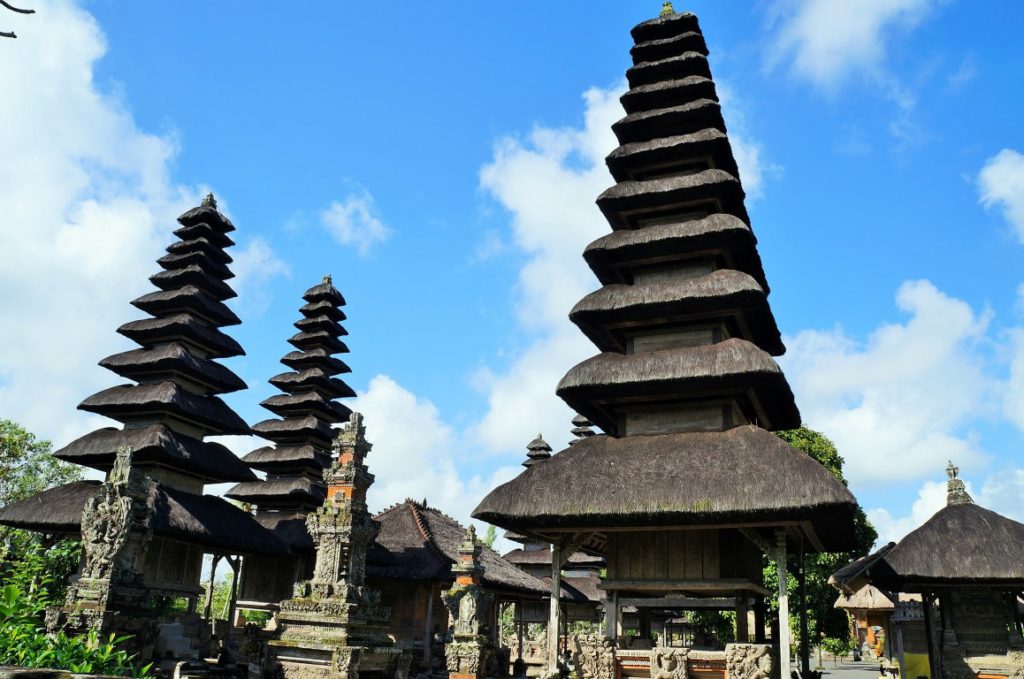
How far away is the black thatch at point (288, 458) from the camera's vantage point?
35.5 meters

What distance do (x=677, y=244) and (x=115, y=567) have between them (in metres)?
15.1

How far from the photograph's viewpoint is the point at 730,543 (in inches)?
656

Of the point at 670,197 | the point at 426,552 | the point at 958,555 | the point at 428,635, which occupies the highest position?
the point at 670,197

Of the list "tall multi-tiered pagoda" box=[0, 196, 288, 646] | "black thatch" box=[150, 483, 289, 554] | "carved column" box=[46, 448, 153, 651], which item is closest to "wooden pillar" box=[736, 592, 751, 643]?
"carved column" box=[46, 448, 153, 651]

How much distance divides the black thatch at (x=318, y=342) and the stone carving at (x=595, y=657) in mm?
27012

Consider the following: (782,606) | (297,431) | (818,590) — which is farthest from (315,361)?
(782,606)

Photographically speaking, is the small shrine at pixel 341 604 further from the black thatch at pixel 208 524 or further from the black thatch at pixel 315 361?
the black thatch at pixel 315 361

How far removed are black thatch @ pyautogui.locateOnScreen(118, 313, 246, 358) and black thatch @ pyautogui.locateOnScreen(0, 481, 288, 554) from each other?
6.66m

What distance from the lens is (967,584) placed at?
1727cm

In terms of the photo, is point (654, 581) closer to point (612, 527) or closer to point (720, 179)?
point (612, 527)

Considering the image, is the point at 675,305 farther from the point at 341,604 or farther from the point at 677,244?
the point at 341,604

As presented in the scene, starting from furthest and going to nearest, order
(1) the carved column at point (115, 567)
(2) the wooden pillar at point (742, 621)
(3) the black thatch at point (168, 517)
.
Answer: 1. (3) the black thatch at point (168, 517)
2. (2) the wooden pillar at point (742, 621)
3. (1) the carved column at point (115, 567)

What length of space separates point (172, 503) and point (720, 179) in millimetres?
20749

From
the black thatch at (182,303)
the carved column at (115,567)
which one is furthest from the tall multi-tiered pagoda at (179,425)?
the carved column at (115,567)
